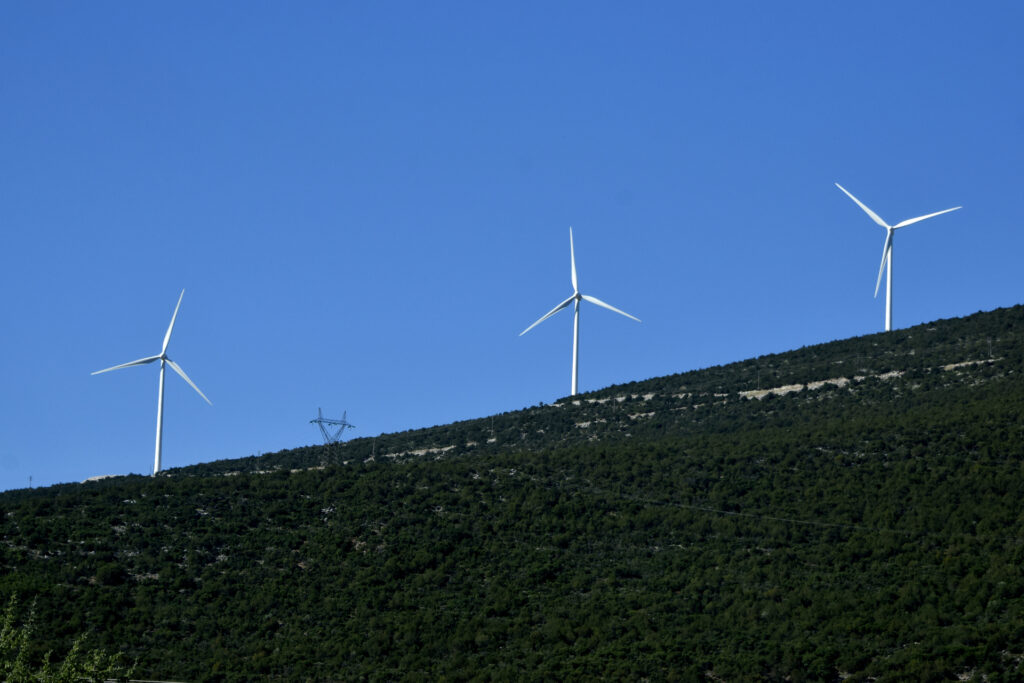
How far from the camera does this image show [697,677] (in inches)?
1967

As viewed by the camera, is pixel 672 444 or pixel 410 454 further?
pixel 410 454

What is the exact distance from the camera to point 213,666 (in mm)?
56344

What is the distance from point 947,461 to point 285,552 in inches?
1526

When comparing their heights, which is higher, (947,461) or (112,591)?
(947,461)

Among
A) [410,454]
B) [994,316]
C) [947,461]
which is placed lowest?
[947,461]

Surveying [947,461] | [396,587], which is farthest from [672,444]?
[396,587]

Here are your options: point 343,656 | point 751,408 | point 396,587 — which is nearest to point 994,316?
point 751,408

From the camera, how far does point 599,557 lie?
66.9 meters

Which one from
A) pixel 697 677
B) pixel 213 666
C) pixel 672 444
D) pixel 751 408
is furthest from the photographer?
pixel 751 408

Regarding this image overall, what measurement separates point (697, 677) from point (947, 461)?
28.4m

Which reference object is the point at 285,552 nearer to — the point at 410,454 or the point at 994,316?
the point at 410,454

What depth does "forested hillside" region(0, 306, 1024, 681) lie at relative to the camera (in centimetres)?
5322

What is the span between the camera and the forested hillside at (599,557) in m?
53.2

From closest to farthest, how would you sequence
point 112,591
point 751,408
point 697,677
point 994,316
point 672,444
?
point 697,677 < point 112,591 < point 672,444 < point 751,408 < point 994,316
